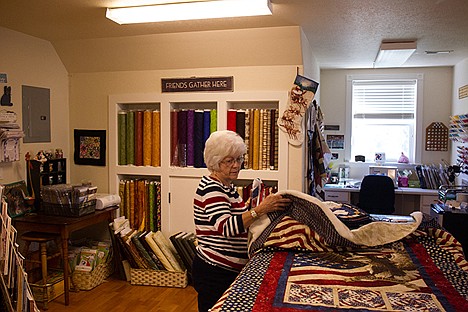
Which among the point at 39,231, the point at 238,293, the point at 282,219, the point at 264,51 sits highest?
the point at 264,51

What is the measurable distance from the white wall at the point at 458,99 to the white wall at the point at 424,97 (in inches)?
5.7

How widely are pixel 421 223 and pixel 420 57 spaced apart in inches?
140

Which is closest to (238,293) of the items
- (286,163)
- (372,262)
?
(372,262)

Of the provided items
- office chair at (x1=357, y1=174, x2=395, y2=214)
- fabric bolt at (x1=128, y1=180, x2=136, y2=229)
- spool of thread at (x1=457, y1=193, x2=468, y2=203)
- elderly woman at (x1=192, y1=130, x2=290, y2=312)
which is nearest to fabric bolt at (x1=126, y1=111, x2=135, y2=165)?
fabric bolt at (x1=128, y1=180, x2=136, y2=229)

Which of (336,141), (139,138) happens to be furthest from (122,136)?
(336,141)

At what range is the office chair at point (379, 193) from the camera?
5359mm

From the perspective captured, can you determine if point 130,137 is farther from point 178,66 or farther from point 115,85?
point 178,66

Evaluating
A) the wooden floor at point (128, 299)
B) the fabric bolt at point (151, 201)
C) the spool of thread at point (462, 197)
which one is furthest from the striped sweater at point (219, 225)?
the spool of thread at point (462, 197)

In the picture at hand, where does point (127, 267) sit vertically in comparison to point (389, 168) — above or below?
below

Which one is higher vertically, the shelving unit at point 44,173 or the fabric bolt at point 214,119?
the fabric bolt at point 214,119

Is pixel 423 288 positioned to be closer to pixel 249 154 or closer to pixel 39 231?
pixel 249 154

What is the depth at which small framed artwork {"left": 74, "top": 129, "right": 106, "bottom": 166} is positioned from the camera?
4535 millimetres

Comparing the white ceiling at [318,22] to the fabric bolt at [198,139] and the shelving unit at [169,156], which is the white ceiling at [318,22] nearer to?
the shelving unit at [169,156]

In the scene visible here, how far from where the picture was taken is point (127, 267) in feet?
13.8
